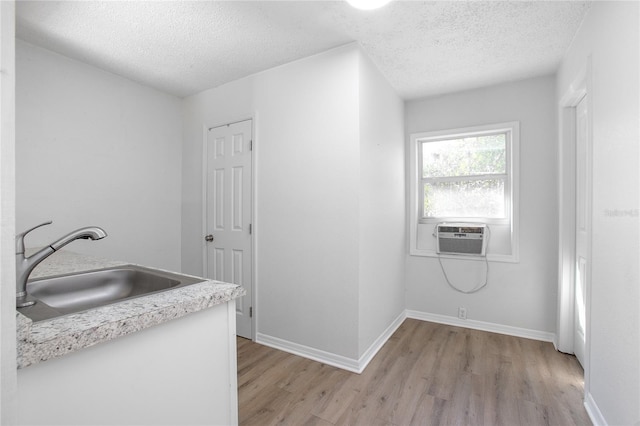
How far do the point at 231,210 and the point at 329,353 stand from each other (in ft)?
5.53

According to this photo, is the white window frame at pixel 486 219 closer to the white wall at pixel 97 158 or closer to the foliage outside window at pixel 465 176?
the foliage outside window at pixel 465 176

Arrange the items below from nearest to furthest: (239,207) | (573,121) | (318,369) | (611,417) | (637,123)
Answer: (637,123) < (611,417) < (318,369) < (573,121) < (239,207)

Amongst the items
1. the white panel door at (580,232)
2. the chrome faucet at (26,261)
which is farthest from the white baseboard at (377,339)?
the chrome faucet at (26,261)

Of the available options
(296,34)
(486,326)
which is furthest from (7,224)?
(486,326)

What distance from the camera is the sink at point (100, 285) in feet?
4.25

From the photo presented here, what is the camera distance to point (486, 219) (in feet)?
10.4

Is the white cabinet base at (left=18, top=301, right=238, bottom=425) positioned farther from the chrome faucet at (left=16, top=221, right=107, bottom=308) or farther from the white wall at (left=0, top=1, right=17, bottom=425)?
the chrome faucet at (left=16, top=221, right=107, bottom=308)

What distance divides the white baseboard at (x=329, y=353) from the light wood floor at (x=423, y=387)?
0.05 metres

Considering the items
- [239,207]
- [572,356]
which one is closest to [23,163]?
[239,207]

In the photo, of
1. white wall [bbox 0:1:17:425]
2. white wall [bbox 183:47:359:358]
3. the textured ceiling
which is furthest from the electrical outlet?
white wall [bbox 0:1:17:425]

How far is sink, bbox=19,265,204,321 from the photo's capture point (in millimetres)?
1294

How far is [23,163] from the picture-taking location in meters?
2.34

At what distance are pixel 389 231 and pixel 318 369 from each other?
146 centimetres

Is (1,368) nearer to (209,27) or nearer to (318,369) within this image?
(318,369)
